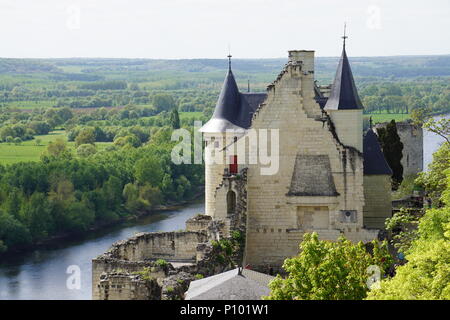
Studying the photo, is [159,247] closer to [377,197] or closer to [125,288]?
[125,288]

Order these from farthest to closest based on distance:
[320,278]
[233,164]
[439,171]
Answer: [233,164], [439,171], [320,278]

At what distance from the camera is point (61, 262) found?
60.6 m

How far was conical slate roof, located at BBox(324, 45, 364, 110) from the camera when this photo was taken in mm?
35094

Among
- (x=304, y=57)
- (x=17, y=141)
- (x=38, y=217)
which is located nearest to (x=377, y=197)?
(x=304, y=57)

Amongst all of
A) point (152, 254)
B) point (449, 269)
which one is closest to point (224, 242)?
point (152, 254)

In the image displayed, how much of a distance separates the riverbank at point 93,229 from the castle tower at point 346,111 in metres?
36.8

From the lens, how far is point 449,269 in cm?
2047

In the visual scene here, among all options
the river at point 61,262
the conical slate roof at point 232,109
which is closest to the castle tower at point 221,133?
the conical slate roof at point 232,109

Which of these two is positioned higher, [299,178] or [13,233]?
[299,178]

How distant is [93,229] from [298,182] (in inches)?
1736

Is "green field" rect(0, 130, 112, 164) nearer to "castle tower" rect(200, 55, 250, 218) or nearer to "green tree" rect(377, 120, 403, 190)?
"green tree" rect(377, 120, 403, 190)

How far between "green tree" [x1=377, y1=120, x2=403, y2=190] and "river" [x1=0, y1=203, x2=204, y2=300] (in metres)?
15.6

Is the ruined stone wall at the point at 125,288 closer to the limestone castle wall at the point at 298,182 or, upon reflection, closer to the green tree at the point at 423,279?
the green tree at the point at 423,279


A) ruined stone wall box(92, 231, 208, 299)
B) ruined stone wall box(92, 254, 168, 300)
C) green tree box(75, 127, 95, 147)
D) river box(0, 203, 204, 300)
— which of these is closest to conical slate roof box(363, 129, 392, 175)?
ruined stone wall box(92, 231, 208, 299)
